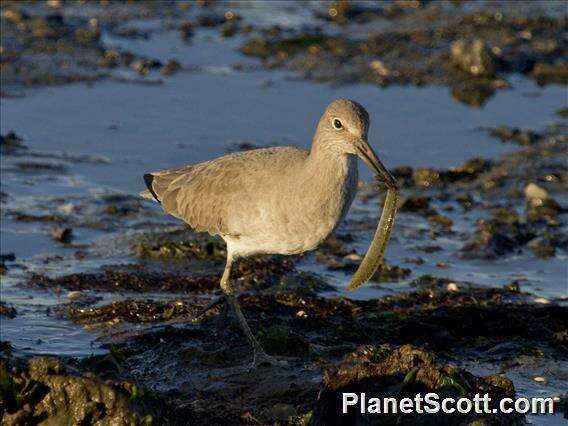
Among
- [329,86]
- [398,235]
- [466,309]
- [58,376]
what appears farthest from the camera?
[329,86]

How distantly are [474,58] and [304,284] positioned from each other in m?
6.59

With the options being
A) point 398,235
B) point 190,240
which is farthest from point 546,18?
point 190,240

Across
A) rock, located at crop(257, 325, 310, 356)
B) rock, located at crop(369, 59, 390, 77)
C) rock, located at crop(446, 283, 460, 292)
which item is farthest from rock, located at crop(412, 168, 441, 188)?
rock, located at crop(257, 325, 310, 356)

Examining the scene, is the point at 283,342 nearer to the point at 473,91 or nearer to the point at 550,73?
the point at 473,91

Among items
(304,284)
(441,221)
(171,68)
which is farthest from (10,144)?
(441,221)

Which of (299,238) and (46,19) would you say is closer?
(299,238)

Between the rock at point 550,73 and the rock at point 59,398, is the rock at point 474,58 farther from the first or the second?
the rock at point 59,398

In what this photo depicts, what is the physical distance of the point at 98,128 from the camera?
1330cm

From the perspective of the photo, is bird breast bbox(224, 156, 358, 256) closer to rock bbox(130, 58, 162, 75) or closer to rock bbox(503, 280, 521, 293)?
rock bbox(503, 280, 521, 293)

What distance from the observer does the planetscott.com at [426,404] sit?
20.9 feet

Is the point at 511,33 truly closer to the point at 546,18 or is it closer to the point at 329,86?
the point at 546,18

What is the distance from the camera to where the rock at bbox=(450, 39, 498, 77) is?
1521 cm

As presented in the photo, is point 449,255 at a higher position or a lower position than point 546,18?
lower

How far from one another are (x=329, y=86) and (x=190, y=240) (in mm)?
5084
